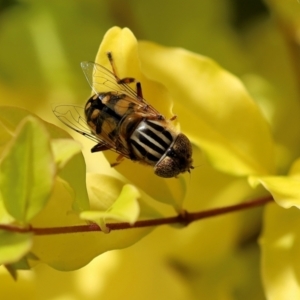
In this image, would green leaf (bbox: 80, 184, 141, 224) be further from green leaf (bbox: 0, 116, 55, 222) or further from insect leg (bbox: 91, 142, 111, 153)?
insect leg (bbox: 91, 142, 111, 153)

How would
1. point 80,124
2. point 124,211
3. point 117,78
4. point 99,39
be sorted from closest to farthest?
point 124,211
point 117,78
point 80,124
point 99,39

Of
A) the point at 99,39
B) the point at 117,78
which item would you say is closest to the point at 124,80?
the point at 117,78

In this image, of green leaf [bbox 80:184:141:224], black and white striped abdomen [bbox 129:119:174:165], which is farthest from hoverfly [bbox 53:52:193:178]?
green leaf [bbox 80:184:141:224]

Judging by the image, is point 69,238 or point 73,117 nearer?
point 69,238

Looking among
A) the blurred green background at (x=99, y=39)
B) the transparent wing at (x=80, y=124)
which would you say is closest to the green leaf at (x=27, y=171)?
the transparent wing at (x=80, y=124)

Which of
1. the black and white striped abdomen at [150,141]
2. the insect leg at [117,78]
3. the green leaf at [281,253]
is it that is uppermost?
the insect leg at [117,78]

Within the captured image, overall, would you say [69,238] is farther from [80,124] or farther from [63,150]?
[80,124]

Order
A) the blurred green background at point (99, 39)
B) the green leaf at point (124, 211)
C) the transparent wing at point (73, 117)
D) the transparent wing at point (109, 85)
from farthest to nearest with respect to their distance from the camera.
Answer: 1. the blurred green background at point (99, 39)
2. the transparent wing at point (73, 117)
3. the transparent wing at point (109, 85)
4. the green leaf at point (124, 211)

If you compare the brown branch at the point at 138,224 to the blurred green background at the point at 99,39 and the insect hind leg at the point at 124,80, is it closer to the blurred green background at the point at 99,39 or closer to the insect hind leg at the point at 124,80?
the insect hind leg at the point at 124,80
